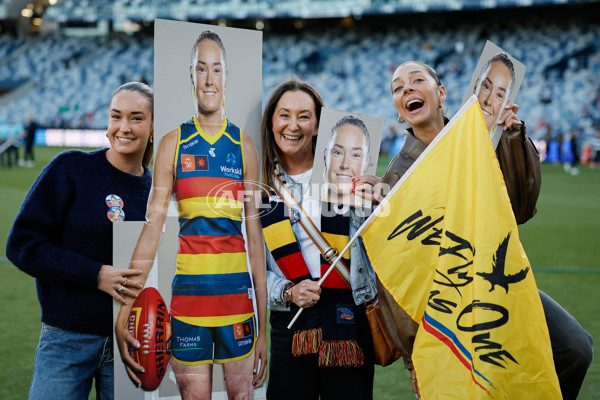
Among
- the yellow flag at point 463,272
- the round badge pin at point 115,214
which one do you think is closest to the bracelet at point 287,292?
the yellow flag at point 463,272

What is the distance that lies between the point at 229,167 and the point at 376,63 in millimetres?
37234

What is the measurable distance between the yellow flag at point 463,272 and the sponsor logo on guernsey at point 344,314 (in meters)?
0.22

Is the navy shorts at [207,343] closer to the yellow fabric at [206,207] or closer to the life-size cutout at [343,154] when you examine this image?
the yellow fabric at [206,207]

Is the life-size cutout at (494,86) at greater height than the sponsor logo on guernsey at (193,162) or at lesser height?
greater

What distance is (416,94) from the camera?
106 inches

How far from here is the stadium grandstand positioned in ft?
109

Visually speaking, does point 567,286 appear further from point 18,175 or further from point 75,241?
point 18,175

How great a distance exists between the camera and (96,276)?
8.27 ft

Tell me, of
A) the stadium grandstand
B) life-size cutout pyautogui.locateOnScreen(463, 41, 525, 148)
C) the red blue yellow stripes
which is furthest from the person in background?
the red blue yellow stripes

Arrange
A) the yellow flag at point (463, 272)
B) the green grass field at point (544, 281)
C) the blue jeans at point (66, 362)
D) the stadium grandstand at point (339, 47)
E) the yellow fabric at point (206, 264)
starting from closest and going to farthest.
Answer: the yellow flag at point (463, 272)
the blue jeans at point (66, 362)
the yellow fabric at point (206, 264)
the green grass field at point (544, 281)
the stadium grandstand at point (339, 47)

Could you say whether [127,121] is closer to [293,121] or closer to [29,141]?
[293,121]

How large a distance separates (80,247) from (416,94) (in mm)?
1690

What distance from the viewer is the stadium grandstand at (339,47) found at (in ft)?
109

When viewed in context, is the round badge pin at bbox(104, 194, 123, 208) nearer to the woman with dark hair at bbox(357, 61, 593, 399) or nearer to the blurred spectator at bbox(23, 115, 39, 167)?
the woman with dark hair at bbox(357, 61, 593, 399)
